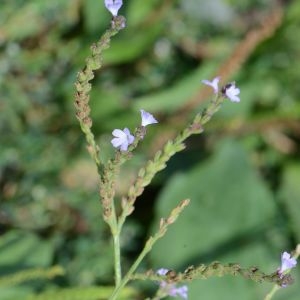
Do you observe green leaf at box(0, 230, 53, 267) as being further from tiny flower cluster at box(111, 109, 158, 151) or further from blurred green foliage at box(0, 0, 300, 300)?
tiny flower cluster at box(111, 109, 158, 151)

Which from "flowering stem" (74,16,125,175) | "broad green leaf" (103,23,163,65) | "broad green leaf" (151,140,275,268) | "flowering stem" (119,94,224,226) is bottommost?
"flowering stem" (119,94,224,226)

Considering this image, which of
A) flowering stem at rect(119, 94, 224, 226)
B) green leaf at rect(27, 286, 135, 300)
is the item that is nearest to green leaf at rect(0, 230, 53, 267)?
green leaf at rect(27, 286, 135, 300)

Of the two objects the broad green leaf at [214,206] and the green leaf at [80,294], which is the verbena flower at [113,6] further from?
the broad green leaf at [214,206]

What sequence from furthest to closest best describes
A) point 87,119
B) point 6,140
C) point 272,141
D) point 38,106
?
point 272,141 → point 38,106 → point 6,140 → point 87,119

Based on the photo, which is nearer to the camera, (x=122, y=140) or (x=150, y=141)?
(x=122, y=140)

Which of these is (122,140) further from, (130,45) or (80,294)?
(130,45)

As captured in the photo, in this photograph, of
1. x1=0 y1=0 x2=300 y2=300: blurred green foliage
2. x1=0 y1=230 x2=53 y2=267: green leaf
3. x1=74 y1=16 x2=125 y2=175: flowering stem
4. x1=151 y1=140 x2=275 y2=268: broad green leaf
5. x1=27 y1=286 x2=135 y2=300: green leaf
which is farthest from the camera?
x1=151 y1=140 x2=275 y2=268: broad green leaf

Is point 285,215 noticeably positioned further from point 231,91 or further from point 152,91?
point 231,91

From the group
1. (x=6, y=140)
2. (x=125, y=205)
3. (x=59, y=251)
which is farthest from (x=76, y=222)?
(x=125, y=205)

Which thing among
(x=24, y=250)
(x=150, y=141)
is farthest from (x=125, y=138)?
(x=150, y=141)
